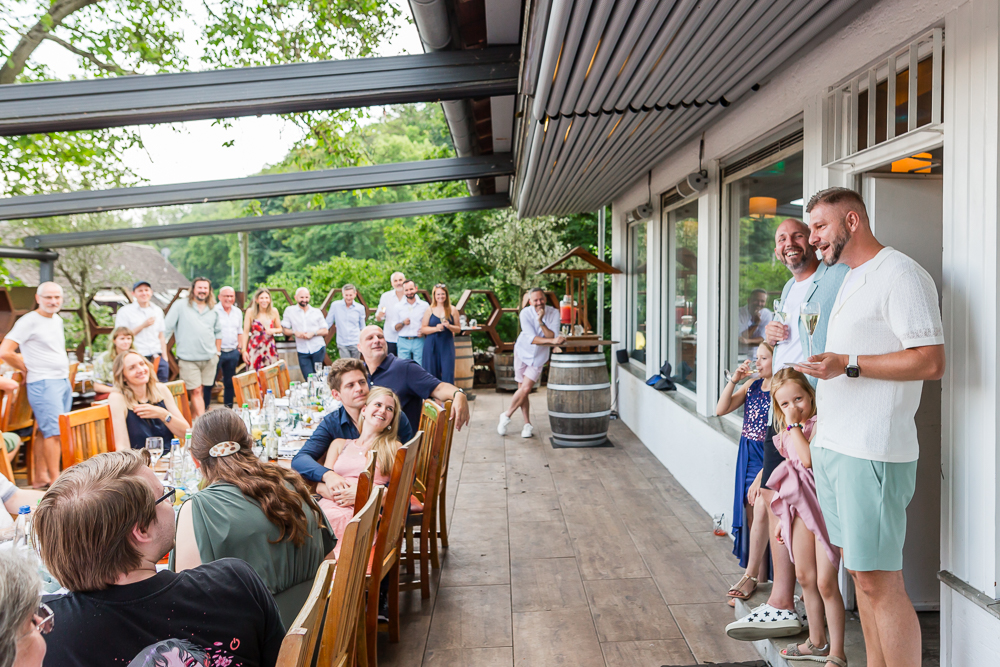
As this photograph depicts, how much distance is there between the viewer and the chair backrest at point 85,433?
3.34 m

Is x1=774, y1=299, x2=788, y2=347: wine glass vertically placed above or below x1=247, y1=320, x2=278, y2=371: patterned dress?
above

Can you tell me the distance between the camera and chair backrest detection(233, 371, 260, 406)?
4.78 metres

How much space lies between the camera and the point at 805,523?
2527mm

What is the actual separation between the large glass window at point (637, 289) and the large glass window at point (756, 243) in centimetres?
267

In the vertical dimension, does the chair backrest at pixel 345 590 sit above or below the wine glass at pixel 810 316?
below

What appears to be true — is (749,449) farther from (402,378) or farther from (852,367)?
(402,378)

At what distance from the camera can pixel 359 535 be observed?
172cm

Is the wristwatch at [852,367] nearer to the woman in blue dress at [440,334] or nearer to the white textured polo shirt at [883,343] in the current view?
the white textured polo shirt at [883,343]

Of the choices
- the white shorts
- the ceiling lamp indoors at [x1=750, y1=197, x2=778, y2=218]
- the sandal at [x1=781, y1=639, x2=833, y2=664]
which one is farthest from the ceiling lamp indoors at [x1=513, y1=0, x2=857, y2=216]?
the white shorts

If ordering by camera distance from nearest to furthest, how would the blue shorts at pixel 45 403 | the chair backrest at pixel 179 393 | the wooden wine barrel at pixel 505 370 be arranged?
the chair backrest at pixel 179 393, the blue shorts at pixel 45 403, the wooden wine barrel at pixel 505 370

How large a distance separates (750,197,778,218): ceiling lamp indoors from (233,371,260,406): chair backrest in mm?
3575

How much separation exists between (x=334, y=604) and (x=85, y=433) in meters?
2.68

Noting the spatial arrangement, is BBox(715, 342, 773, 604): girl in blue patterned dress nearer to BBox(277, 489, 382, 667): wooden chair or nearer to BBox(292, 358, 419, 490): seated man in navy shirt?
BBox(292, 358, 419, 490): seated man in navy shirt

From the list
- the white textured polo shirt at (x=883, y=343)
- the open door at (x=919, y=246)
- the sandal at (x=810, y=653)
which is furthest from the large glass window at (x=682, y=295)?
the white textured polo shirt at (x=883, y=343)
